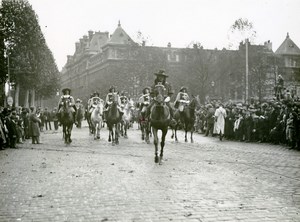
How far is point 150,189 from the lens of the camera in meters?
9.54

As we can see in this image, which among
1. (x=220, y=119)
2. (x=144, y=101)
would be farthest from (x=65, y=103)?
(x=220, y=119)

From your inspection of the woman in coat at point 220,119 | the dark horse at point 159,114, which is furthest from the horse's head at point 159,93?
the woman in coat at point 220,119

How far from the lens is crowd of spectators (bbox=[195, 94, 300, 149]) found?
62.9 feet

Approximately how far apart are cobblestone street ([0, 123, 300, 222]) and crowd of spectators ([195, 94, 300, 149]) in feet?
12.9

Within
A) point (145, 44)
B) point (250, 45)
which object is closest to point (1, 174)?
point (250, 45)

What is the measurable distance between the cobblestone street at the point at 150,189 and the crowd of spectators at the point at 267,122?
393cm

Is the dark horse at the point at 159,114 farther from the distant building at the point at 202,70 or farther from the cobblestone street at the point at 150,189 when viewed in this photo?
the distant building at the point at 202,70

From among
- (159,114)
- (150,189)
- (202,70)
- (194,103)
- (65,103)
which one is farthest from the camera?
(202,70)

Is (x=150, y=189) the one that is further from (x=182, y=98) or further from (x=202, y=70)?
(x=202, y=70)

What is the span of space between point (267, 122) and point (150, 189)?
14302 millimetres

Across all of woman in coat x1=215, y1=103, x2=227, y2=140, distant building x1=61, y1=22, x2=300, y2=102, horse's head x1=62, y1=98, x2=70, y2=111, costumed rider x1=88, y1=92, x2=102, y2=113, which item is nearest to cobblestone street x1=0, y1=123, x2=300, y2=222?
horse's head x1=62, y1=98, x2=70, y2=111

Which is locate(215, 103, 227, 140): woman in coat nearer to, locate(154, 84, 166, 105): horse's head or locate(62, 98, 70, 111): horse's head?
locate(62, 98, 70, 111): horse's head

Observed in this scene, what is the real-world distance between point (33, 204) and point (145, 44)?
217 ft

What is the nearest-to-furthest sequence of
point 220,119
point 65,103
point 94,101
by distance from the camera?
1. point 65,103
2. point 220,119
3. point 94,101
